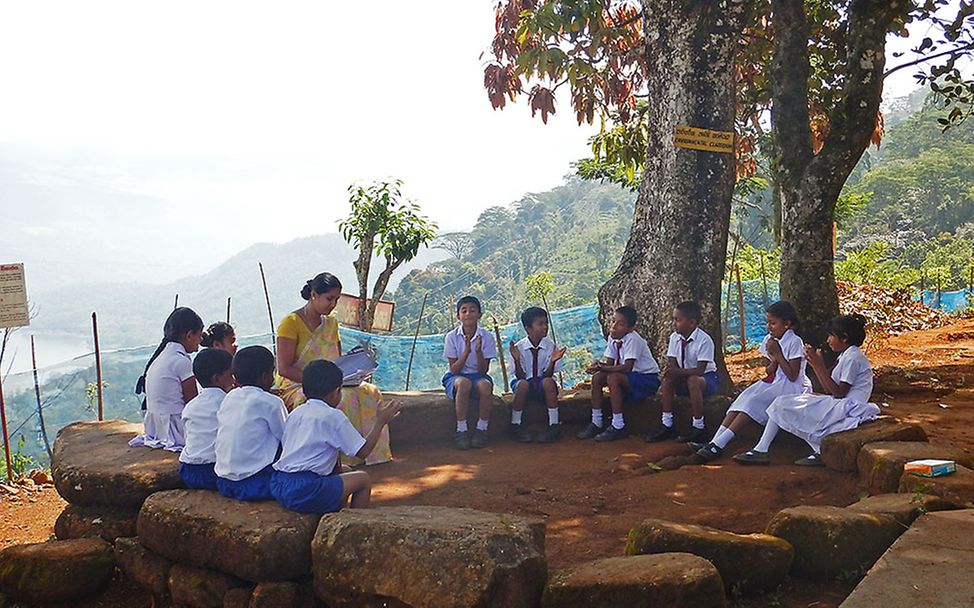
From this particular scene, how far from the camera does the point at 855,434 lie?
5.02 meters

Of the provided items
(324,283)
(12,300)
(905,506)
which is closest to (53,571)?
(324,283)

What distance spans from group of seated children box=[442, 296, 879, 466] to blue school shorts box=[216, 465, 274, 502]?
265cm

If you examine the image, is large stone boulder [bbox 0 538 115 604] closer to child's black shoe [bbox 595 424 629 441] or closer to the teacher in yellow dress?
the teacher in yellow dress

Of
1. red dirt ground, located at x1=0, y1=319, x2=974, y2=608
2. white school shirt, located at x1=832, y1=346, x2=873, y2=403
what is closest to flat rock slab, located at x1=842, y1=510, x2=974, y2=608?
red dirt ground, located at x1=0, y1=319, x2=974, y2=608

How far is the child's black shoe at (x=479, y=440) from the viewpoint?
655 cm

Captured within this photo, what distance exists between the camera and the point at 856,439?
4934 mm

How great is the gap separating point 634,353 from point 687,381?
504 mm

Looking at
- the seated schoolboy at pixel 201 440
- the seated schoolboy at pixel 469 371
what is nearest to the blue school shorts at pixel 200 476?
the seated schoolboy at pixel 201 440

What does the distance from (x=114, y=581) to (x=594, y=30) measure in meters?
6.93

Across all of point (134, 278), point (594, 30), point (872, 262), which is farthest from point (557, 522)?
point (134, 278)

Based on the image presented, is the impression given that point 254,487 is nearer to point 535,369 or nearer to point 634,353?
point 535,369

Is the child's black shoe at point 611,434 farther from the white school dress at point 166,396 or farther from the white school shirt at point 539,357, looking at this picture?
the white school dress at point 166,396

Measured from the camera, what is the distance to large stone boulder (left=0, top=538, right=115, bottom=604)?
13.6ft

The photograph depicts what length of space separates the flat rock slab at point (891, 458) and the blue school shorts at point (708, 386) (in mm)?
1704
